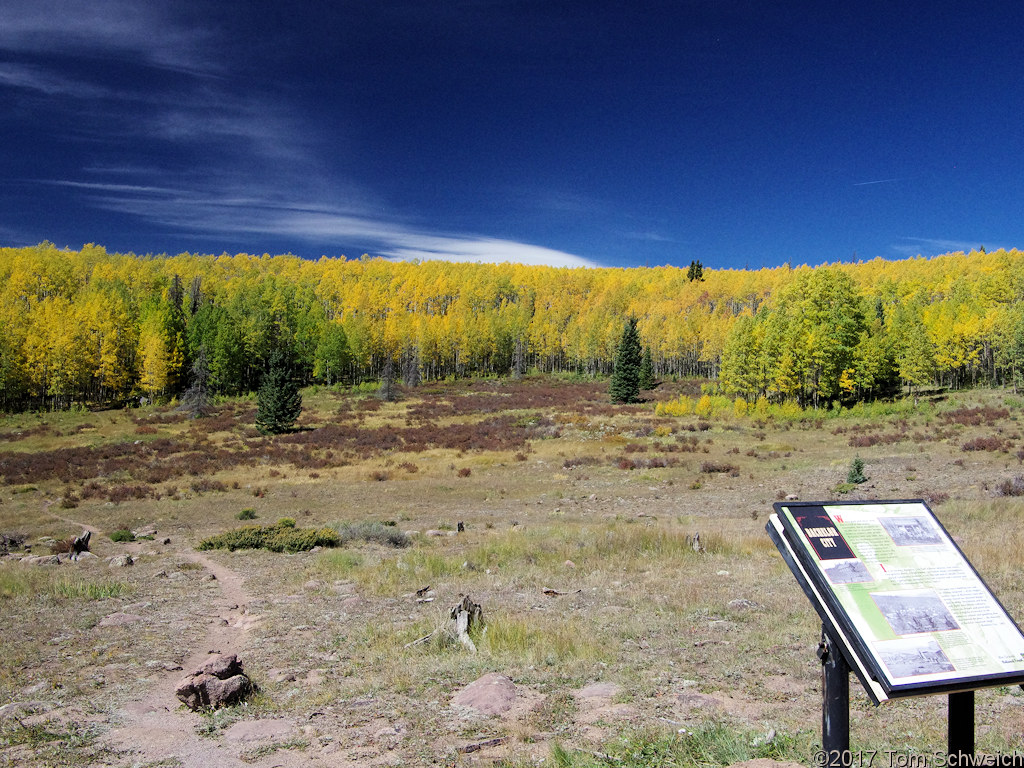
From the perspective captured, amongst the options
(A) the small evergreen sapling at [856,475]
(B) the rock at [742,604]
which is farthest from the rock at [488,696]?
(A) the small evergreen sapling at [856,475]

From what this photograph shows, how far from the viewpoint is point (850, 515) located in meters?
3.92

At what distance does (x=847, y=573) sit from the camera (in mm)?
3574

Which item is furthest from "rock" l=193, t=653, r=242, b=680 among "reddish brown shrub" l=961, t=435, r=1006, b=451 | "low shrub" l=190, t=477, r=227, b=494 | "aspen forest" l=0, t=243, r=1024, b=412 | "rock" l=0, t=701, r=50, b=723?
"aspen forest" l=0, t=243, r=1024, b=412

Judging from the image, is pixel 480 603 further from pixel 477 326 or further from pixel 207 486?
pixel 477 326

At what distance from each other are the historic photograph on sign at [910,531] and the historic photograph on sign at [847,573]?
46 cm

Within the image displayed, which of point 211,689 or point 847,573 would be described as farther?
→ point 211,689

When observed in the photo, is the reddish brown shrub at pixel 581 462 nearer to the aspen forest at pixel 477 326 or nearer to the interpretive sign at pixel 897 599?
the aspen forest at pixel 477 326

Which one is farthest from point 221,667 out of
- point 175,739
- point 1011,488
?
point 1011,488

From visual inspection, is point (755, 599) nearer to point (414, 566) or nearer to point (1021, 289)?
point (414, 566)

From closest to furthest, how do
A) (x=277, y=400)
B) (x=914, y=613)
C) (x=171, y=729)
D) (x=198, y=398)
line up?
(x=914, y=613) → (x=171, y=729) → (x=277, y=400) → (x=198, y=398)

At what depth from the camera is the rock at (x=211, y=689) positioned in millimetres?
7020

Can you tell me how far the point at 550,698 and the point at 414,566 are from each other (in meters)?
7.79

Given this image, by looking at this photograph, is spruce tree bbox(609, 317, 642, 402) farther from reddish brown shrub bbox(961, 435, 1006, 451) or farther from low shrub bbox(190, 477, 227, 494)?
low shrub bbox(190, 477, 227, 494)

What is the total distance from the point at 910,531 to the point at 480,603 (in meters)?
8.17
